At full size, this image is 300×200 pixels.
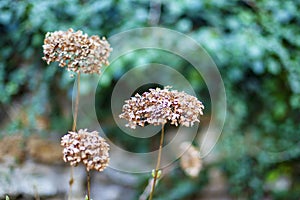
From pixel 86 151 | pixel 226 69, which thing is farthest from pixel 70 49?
pixel 226 69

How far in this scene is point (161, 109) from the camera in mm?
820

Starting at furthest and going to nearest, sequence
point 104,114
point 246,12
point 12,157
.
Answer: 1. point 104,114
2. point 246,12
3. point 12,157

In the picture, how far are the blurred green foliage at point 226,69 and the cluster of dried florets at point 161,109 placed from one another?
745 mm

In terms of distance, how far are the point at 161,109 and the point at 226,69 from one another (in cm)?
100

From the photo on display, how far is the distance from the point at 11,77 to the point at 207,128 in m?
0.88

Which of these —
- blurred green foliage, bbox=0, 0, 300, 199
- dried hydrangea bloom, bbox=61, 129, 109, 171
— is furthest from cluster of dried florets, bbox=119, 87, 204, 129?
blurred green foliage, bbox=0, 0, 300, 199

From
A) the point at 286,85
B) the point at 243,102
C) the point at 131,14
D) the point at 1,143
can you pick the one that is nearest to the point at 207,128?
the point at 243,102

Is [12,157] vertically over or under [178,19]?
under

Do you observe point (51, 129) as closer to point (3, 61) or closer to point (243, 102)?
point (3, 61)

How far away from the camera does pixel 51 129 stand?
182cm

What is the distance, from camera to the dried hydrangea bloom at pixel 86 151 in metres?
0.81

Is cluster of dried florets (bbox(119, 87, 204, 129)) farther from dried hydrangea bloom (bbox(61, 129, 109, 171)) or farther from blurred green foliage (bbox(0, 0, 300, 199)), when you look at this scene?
blurred green foliage (bbox(0, 0, 300, 199))

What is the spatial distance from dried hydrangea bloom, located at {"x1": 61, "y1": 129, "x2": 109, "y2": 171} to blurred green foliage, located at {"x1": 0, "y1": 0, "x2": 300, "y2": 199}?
2.46 ft

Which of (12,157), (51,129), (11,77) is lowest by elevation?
(12,157)
